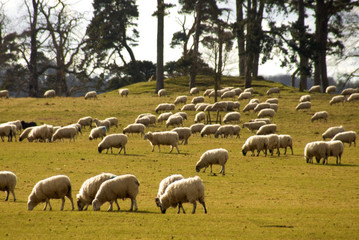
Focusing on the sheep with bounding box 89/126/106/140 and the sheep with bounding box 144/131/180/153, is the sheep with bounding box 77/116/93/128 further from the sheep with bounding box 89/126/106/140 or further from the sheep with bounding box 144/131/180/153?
the sheep with bounding box 144/131/180/153

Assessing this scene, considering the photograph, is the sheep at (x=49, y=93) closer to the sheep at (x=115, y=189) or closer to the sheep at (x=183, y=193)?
the sheep at (x=115, y=189)

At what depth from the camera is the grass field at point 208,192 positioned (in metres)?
13.8

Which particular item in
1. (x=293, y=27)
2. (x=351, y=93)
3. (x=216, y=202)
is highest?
(x=293, y=27)

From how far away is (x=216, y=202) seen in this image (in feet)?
60.3

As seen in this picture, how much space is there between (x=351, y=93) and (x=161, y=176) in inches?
1600

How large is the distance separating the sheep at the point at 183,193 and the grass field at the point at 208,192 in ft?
1.36

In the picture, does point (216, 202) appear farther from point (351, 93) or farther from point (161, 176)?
point (351, 93)

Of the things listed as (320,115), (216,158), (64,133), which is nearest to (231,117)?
(320,115)

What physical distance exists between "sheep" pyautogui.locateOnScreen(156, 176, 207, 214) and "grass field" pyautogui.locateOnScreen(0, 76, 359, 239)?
1.36 ft

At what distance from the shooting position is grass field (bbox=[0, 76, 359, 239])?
13773 millimetres

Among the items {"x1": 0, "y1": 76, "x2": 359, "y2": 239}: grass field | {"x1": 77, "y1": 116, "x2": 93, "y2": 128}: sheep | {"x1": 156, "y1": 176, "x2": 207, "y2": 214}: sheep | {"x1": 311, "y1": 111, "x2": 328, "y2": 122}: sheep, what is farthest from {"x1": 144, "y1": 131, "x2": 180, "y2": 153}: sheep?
{"x1": 311, "y1": 111, "x2": 328, "y2": 122}: sheep

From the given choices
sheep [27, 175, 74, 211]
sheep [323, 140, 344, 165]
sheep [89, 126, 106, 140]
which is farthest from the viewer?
sheep [89, 126, 106, 140]

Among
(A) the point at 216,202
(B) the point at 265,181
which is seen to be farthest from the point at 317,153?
(A) the point at 216,202

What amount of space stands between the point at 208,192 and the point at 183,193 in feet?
14.7
